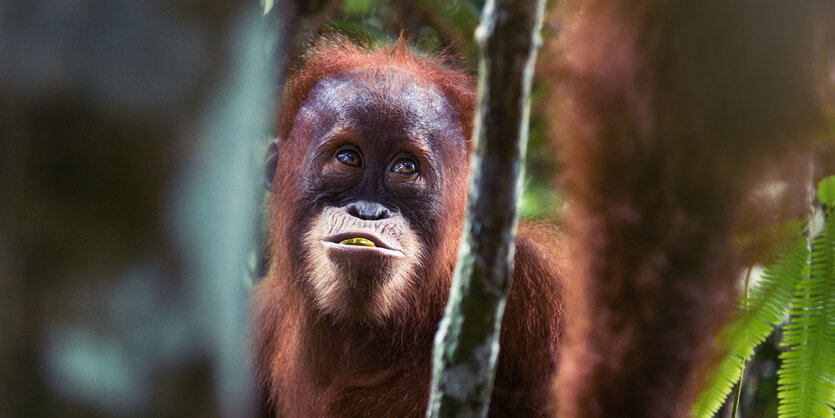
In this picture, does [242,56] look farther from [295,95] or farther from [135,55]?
[295,95]

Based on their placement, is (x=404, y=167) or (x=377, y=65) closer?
(x=404, y=167)

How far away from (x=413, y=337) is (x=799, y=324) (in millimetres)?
1155

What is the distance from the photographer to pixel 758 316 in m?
1.76

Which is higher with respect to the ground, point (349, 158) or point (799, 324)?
point (349, 158)

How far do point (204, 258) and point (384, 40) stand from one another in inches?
104

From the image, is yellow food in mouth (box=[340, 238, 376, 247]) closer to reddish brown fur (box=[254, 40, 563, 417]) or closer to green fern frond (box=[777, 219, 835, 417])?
reddish brown fur (box=[254, 40, 563, 417])

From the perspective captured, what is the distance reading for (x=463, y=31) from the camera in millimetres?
3287

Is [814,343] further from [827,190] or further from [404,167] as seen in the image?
[404,167]

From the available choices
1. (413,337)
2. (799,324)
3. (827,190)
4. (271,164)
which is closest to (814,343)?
(799,324)

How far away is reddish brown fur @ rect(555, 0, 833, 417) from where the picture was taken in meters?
0.85

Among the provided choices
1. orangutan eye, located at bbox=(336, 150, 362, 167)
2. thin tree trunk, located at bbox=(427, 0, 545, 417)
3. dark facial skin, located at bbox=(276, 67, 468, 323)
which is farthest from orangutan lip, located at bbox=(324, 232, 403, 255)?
thin tree trunk, located at bbox=(427, 0, 545, 417)

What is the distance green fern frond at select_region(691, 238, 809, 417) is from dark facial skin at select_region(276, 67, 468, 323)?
0.89 meters

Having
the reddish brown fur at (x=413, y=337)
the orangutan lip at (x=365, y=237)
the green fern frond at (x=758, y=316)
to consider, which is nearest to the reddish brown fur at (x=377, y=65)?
the reddish brown fur at (x=413, y=337)


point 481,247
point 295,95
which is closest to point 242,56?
point 481,247
